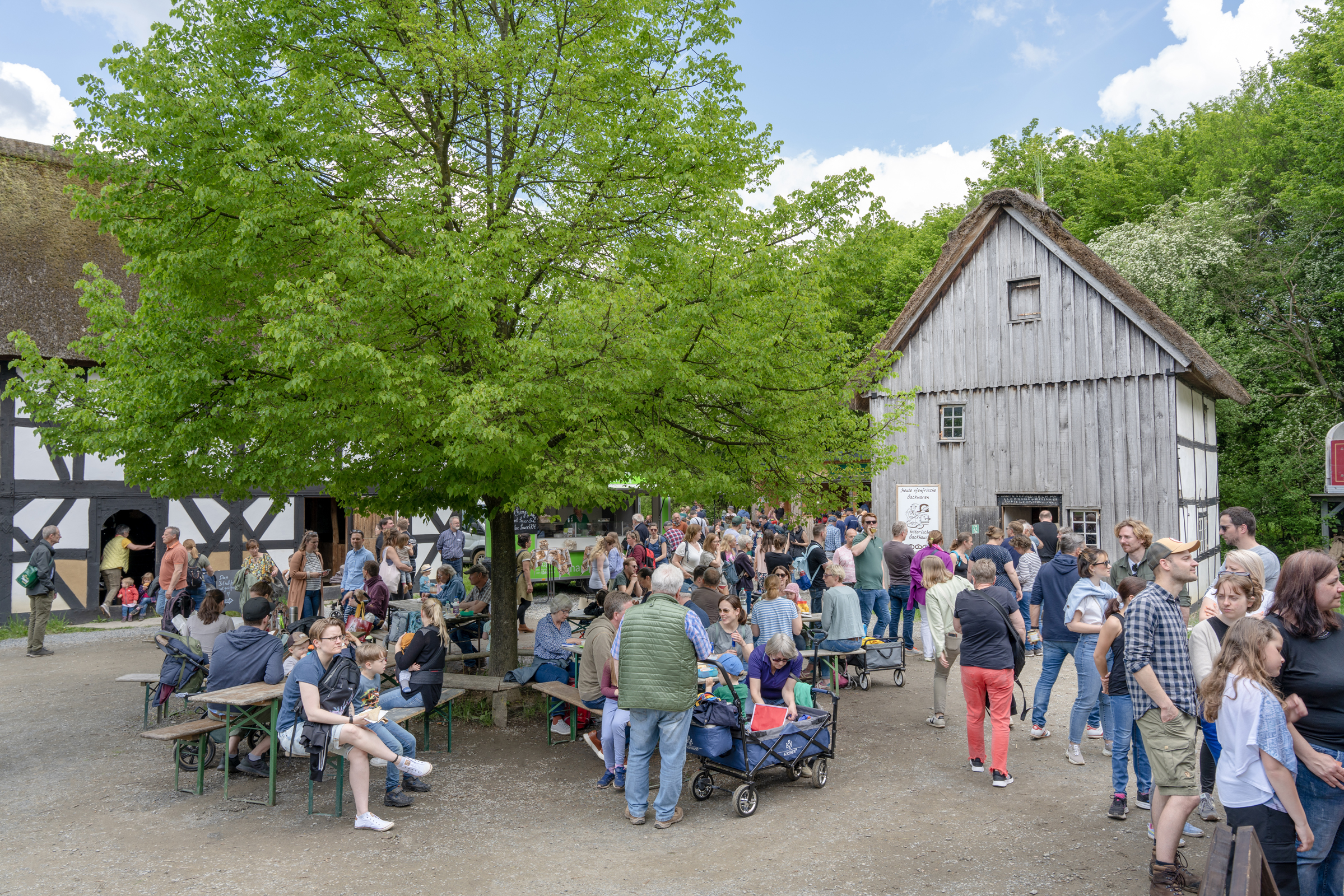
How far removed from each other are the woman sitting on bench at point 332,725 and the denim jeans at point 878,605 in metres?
7.32

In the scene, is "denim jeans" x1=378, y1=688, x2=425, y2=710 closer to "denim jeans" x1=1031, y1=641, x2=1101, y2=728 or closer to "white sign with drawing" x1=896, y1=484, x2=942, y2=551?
"denim jeans" x1=1031, y1=641, x2=1101, y2=728

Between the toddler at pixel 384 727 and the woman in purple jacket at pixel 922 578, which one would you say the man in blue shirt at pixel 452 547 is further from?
the toddler at pixel 384 727

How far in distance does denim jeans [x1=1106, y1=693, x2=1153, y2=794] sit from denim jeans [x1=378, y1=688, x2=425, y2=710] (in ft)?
19.1

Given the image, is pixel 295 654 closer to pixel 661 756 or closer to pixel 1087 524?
pixel 661 756

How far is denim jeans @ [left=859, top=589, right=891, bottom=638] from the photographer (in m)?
12.3

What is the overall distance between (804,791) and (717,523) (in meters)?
12.6

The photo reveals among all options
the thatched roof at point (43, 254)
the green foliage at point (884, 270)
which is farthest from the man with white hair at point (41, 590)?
the green foliage at point (884, 270)

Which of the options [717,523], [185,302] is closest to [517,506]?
[185,302]

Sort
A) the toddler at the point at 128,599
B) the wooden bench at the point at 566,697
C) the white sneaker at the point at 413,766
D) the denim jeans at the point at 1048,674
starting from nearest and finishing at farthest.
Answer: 1. the white sneaker at the point at 413,766
2. the denim jeans at the point at 1048,674
3. the wooden bench at the point at 566,697
4. the toddler at the point at 128,599

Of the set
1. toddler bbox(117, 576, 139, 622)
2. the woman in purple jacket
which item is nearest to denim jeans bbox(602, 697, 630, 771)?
the woman in purple jacket

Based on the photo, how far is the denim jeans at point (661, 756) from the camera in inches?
257

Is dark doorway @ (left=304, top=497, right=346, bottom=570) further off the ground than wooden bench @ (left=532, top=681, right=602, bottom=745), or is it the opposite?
dark doorway @ (left=304, top=497, right=346, bottom=570)

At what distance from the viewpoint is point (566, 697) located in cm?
843

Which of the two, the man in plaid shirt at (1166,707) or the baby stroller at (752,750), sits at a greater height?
the man in plaid shirt at (1166,707)
